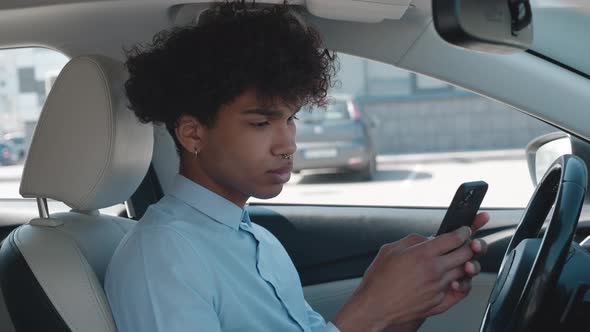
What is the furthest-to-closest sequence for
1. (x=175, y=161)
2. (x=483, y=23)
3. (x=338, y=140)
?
1. (x=338, y=140)
2. (x=175, y=161)
3. (x=483, y=23)

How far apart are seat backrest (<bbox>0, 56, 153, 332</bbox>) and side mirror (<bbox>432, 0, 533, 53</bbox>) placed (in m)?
0.81

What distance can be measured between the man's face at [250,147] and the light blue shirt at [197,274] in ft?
0.22

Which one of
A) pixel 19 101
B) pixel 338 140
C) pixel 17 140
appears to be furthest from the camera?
pixel 338 140

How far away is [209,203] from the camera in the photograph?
5.14 feet

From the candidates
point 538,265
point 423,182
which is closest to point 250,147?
point 538,265

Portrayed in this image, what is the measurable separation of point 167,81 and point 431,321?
128 cm

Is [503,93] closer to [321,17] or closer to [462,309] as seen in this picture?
[321,17]

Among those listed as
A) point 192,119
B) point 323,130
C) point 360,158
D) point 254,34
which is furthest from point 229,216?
point 360,158

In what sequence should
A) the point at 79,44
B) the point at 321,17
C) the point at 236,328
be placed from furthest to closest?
the point at 79,44
the point at 321,17
the point at 236,328

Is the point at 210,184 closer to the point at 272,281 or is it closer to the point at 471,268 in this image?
the point at 272,281

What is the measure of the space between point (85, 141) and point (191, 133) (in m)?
0.24

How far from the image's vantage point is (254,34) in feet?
5.27

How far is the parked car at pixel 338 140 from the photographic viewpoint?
6.07 meters

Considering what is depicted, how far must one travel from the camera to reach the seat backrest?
1.57m
